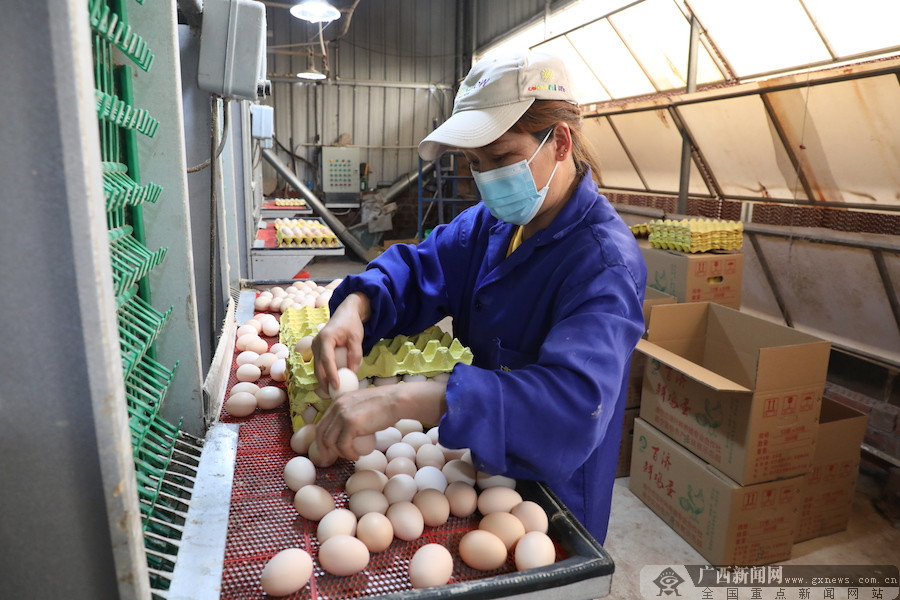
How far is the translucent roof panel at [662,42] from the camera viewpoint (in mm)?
5203

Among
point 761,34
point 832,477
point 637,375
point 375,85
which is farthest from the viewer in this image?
point 375,85

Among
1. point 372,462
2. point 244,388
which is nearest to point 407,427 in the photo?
point 372,462

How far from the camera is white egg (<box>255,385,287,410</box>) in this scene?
1.54m

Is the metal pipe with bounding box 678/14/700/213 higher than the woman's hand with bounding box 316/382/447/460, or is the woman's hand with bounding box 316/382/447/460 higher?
the metal pipe with bounding box 678/14/700/213

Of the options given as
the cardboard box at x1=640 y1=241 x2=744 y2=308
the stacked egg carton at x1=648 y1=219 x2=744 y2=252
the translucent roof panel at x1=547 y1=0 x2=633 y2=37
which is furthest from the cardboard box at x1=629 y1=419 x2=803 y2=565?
the translucent roof panel at x1=547 y1=0 x2=633 y2=37

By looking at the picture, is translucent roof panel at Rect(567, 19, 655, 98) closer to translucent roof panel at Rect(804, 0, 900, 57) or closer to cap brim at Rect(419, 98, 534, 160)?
translucent roof panel at Rect(804, 0, 900, 57)

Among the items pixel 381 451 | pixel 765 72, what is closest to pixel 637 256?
pixel 381 451

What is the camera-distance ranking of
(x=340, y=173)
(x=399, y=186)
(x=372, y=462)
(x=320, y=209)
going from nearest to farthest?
Answer: 1. (x=372, y=462)
2. (x=320, y=209)
3. (x=340, y=173)
4. (x=399, y=186)

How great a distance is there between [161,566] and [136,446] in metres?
0.20

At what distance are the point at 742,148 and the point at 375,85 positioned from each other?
7777mm

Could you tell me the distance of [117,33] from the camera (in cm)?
96

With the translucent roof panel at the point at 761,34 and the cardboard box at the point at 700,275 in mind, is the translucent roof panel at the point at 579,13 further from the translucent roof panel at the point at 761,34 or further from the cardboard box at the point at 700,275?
the cardboard box at the point at 700,275

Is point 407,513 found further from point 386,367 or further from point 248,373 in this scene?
point 248,373

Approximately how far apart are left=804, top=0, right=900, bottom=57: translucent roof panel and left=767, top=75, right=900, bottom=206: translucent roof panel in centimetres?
44
